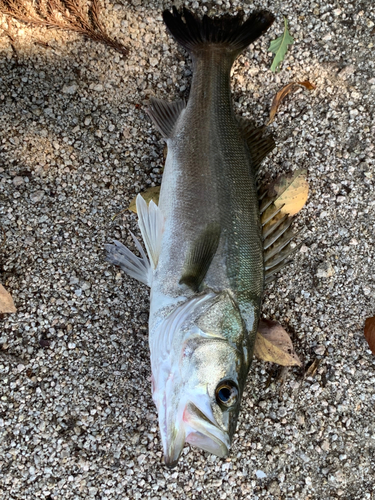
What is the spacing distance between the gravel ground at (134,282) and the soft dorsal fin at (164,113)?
173mm

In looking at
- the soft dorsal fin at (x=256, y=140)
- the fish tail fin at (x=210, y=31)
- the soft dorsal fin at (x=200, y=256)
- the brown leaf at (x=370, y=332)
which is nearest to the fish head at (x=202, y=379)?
the soft dorsal fin at (x=200, y=256)

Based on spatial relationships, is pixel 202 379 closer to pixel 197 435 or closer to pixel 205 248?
pixel 197 435

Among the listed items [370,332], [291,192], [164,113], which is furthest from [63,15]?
[370,332]

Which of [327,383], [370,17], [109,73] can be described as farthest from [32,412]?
[370,17]

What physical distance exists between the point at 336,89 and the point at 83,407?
3.34m

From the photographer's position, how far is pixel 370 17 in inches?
136

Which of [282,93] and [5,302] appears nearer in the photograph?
[5,302]

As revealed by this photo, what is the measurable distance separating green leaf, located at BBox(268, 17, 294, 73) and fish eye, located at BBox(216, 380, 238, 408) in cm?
261

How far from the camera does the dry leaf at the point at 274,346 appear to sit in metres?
2.95

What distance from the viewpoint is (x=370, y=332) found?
10.3 feet

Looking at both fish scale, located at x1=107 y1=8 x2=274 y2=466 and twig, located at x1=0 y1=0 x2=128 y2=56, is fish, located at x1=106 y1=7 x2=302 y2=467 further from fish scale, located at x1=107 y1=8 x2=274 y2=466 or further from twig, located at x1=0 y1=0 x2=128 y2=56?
twig, located at x1=0 y1=0 x2=128 y2=56

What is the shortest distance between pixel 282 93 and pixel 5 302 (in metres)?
2.76

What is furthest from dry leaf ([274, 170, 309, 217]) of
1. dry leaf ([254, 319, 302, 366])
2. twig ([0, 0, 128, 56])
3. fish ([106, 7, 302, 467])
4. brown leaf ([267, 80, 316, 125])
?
twig ([0, 0, 128, 56])

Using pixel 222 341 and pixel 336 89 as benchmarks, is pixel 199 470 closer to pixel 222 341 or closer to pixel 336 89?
pixel 222 341
